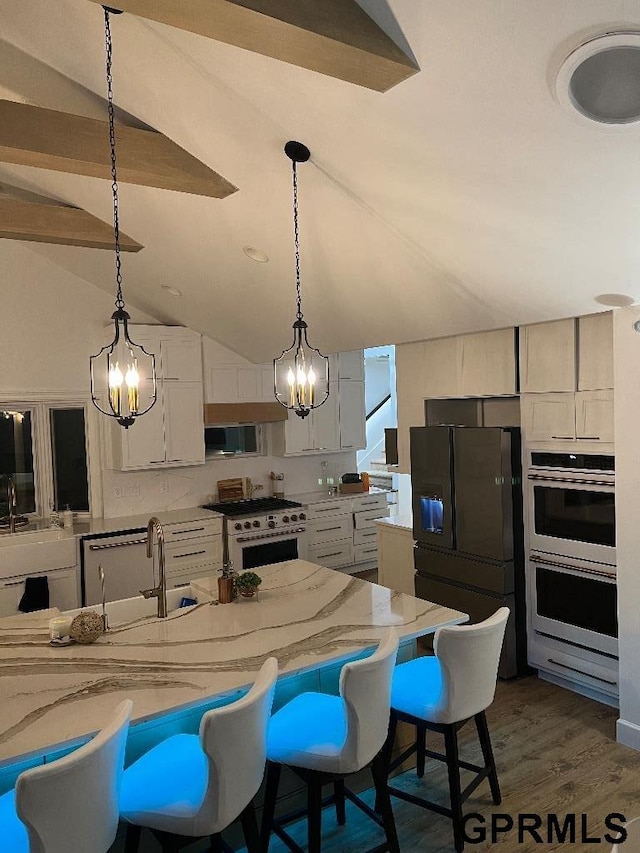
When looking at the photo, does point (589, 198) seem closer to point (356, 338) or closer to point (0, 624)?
point (356, 338)

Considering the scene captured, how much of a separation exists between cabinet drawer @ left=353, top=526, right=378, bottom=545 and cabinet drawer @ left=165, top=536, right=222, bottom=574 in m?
1.61

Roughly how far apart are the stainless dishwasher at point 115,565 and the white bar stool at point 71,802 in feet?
A: 11.1

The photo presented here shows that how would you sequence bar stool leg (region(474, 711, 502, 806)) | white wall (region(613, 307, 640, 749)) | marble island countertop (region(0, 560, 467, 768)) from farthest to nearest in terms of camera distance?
white wall (region(613, 307, 640, 749)) < bar stool leg (region(474, 711, 502, 806)) < marble island countertop (region(0, 560, 467, 768))

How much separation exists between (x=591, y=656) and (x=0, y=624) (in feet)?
10.6

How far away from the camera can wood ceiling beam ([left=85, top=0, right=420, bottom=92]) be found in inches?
71.9

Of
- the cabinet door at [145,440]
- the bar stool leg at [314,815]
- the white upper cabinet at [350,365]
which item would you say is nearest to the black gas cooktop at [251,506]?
the cabinet door at [145,440]

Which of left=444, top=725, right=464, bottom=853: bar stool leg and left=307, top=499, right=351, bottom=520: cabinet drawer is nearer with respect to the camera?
left=444, top=725, right=464, bottom=853: bar stool leg

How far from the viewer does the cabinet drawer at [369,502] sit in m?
6.81

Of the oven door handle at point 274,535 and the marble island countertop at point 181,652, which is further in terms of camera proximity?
the oven door handle at point 274,535

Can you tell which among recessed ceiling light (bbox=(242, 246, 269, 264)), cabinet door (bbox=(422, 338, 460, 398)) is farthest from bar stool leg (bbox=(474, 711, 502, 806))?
recessed ceiling light (bbox=(242, 246, 269, 264))

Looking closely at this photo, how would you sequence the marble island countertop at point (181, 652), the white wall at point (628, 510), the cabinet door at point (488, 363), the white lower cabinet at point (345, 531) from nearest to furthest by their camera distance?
the marble island countertop at point (181, 652) < the white wall at point (628, 510) < the cabinet door at point (488, 363) < the white lower cabinet at point (345, 531)

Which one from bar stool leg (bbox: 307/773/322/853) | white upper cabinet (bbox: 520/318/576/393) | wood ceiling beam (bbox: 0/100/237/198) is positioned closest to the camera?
bar stool leg (bbox: 307/773/322/853)

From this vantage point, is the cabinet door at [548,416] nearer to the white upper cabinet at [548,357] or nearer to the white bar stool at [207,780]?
the white upper cabinet at [548,357]

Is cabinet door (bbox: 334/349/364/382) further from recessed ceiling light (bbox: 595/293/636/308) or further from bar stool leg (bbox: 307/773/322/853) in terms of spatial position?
bar stool leg (bbox: 307/773/322/853)
